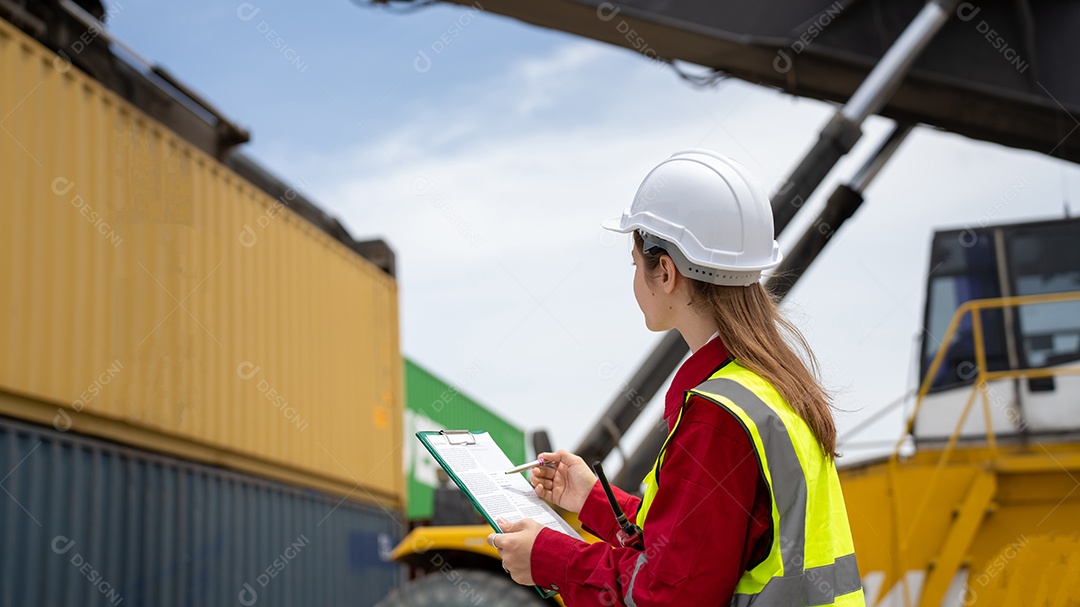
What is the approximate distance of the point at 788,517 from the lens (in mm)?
1658

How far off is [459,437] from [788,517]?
87 centimetres

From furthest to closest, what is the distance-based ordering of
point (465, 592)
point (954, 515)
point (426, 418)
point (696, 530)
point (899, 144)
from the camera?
point (426, 418) < point (899, 144) < point (954, 515) < point (465, 592) < point (696, 530)

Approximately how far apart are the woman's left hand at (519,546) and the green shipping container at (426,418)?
438 inches

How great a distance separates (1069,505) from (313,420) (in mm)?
6680

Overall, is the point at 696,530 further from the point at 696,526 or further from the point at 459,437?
the point at 459,437

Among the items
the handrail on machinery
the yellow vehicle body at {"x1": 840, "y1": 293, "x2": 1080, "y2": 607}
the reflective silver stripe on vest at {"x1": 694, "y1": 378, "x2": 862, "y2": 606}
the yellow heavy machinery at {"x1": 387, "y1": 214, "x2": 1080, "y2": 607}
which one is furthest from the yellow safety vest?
the handrail on machinery

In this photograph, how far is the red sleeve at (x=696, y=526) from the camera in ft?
5.32

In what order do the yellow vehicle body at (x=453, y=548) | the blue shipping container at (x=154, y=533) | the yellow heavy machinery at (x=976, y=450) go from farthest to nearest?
1. the blue shipping container at (x=154, y=533)
2. the yellow heavy machinery at (x=976, y=450)
3. the yellow vehicle body at (x=453, y=548)

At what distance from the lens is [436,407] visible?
16.1 metres

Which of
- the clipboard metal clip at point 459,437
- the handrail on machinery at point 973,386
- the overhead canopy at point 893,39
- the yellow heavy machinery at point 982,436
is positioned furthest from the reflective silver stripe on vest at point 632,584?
the overhead canopy at point 893,39

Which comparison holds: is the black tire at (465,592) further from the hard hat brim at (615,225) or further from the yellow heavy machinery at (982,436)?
the hard hat brim at (615,225)

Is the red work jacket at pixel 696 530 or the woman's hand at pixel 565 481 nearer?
the red work jacket at pixel 696 530

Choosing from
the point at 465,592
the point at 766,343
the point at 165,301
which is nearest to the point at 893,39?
the point at 465,592

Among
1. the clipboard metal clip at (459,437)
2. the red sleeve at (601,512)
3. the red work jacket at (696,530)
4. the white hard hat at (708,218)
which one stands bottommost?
the red work jacket at (696,530)
